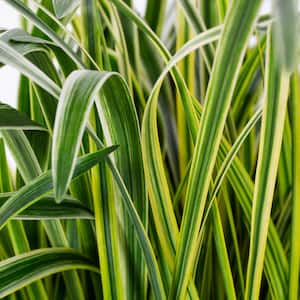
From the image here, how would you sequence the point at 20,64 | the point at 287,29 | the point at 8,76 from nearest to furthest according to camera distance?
the point at 287,29, the point at 20,64, the point at 8,76

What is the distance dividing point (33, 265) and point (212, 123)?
0.19 meters

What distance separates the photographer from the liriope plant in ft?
1.22

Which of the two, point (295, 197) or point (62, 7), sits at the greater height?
point (62, 7)

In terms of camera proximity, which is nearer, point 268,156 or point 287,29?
point 287,29

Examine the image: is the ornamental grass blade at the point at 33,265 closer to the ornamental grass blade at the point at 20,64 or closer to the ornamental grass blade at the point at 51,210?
the ornamental grass blade at the point at 51,210

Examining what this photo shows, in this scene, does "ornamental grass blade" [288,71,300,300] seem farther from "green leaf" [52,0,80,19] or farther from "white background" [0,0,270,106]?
"white background" [0,0,270,106]

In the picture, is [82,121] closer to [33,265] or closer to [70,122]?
[70,122]

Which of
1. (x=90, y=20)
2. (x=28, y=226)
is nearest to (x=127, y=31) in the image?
(x=90, y=20)

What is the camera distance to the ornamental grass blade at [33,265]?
0.44 meters

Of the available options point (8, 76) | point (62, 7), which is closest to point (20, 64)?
point (62, 7)

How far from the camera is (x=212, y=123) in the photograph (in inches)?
15.1

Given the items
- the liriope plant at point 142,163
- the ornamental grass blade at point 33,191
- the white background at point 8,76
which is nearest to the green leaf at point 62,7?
the liriope plant at point 142,163

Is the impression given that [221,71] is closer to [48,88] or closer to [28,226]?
[48,88]

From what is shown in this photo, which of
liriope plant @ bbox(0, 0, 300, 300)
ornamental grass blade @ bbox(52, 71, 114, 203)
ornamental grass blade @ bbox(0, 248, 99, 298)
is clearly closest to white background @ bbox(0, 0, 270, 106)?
liriope plant @ bbox(0, 0, 300, 300)
